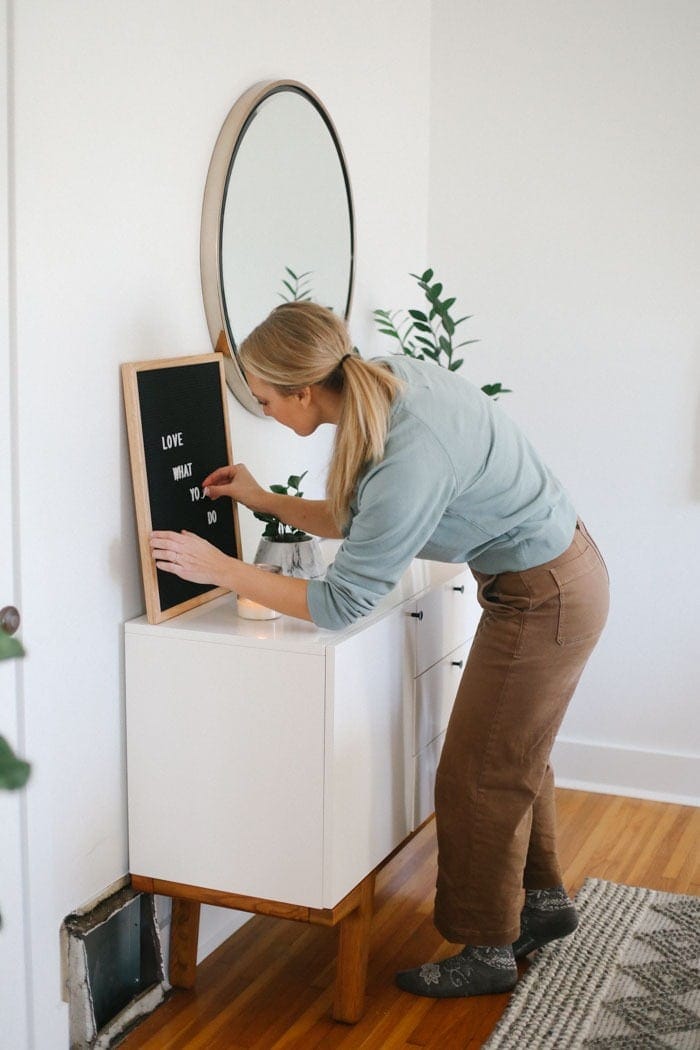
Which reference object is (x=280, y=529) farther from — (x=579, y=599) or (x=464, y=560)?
(x=579, y=599)

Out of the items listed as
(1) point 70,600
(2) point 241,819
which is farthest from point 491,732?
(1) point 70,600

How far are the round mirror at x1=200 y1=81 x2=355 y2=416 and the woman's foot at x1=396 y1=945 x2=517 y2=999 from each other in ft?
4.00

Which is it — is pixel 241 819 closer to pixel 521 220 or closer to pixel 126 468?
pixel 126 468

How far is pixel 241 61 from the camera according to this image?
2.51 m

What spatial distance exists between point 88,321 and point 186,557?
1.47 ft

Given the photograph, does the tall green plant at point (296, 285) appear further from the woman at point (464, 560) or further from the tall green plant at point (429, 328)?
the woman at point (464, 560)

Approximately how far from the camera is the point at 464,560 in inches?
92.4

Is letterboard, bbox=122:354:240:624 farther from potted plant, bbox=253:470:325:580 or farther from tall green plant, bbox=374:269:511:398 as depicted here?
tall green plant, bbox=374:269:511:398

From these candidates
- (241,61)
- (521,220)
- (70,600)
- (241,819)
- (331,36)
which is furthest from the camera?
(521,220)

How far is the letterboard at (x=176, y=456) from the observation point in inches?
86.2

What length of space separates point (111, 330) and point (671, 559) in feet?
6.45

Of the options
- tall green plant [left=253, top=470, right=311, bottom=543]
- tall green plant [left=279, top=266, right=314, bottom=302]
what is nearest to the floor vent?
tall green plant [left=253, top=470, right=311, bottom=543]

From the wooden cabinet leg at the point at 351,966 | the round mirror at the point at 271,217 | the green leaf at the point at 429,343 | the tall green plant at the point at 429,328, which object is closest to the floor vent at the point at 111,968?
the wooden cabinet leg at the point at 351,966

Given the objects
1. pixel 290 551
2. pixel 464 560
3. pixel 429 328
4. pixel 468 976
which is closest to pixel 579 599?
pixel 464 560
